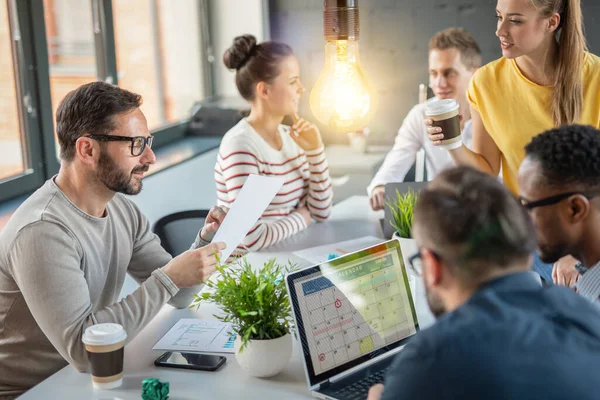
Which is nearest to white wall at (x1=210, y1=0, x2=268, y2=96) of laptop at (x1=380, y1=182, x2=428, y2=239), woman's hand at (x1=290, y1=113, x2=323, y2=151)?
woman's hand at (x1=290, y1=113, x2=323, y2=151)

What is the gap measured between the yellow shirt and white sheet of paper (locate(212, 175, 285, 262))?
761 millimetres

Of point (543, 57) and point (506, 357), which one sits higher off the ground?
point (543, 57)

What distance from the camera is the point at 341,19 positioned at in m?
1.81

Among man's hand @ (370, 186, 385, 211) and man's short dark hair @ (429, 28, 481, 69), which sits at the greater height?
man's short dark hair @ (429, 28, 481, 69)

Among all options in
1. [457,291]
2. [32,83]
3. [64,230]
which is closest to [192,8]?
[32,83]

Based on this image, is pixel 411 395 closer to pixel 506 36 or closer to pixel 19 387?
pixel 19 387

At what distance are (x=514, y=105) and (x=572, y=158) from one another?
2.74ft

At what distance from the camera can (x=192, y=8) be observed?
435cm

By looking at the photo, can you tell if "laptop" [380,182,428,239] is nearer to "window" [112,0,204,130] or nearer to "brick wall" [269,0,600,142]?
"brick wall" [269,0,600,142]

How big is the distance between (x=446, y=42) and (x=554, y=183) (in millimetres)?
1834

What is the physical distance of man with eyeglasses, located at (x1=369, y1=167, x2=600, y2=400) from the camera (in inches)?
37.3

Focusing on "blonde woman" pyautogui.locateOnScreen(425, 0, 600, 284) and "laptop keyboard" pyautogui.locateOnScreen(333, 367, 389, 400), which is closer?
"laptop keyboard" pyautogui.locateOnScreen(333, 367, 389, 400)

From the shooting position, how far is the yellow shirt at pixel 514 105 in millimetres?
2213

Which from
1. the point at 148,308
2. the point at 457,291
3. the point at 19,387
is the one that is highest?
the point at 457,291
